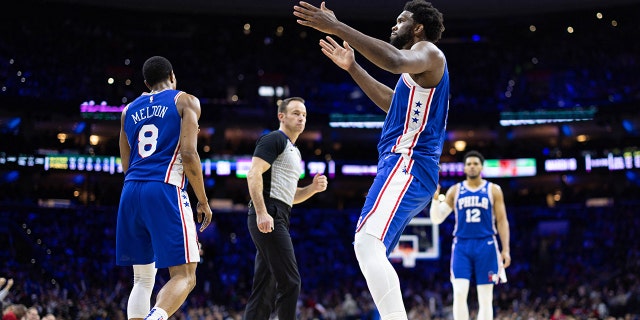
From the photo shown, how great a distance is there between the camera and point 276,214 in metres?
6.84

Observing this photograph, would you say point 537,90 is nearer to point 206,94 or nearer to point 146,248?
point 206,94

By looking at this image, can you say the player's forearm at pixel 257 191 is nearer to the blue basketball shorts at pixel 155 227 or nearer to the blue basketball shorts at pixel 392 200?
the blue basketball shorts at pixel 155 227

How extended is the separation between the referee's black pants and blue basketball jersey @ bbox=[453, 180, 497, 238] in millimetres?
3433

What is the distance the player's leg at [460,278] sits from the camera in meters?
8.64

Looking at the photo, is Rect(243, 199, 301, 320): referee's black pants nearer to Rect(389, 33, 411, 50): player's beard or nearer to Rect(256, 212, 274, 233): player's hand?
Rect(256, 212, 274, 233): player's hand

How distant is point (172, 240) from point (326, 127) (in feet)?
101

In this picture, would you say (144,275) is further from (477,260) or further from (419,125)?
(477,260)

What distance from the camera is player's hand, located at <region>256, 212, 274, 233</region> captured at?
6277 mm

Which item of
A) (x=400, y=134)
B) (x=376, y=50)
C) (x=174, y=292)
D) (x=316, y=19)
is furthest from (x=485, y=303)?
(x=316, y=19)

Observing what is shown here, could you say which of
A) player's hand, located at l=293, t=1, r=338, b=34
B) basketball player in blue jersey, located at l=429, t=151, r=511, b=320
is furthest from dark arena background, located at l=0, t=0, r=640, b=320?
player's hand, located at l=293, t=1, r=338, b=34

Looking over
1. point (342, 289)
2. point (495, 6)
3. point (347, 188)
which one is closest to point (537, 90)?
point (495, 6)

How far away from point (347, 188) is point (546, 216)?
1093 centimetres

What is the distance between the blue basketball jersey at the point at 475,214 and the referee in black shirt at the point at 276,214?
3.03m

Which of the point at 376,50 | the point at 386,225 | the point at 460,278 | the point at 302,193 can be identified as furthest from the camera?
the point at 460,278
